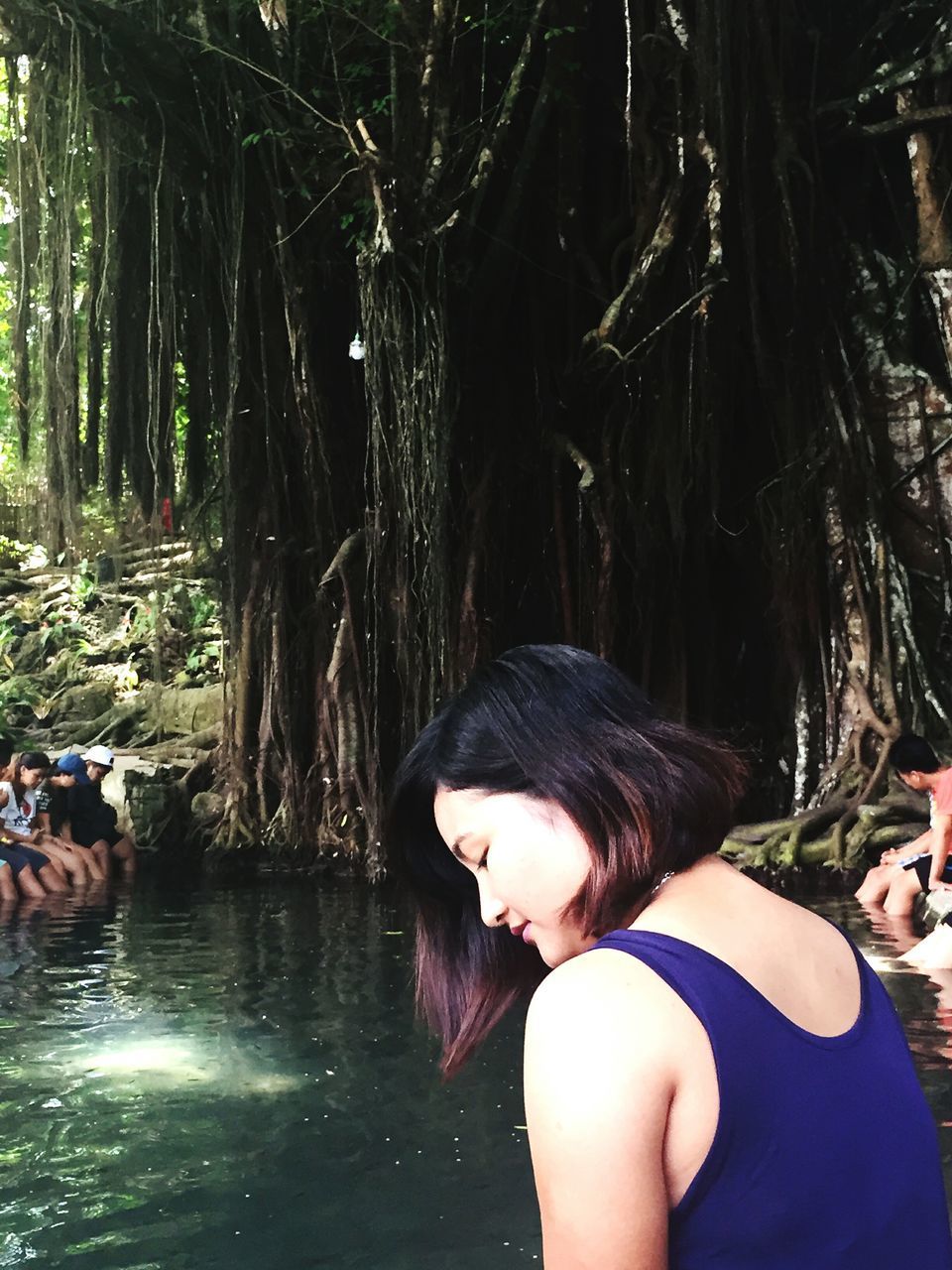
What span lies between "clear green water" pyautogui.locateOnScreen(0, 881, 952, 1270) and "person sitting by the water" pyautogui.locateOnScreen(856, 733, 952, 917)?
0.38 metres

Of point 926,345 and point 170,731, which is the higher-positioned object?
point 926,345

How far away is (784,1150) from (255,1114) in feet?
8.13

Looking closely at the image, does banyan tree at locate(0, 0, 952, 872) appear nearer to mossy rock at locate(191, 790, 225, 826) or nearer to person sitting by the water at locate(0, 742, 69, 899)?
mossy rock at locate(191, 790, 225, 826)

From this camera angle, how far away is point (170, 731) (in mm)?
11609

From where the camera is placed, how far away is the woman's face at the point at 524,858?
1.01m

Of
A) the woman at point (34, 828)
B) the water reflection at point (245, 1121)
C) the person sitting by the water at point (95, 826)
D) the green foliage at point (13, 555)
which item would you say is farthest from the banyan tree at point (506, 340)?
the green foliage at point (13, 555)

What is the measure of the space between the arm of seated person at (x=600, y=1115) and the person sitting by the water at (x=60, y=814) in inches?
283

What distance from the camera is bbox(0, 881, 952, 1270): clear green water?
238cm

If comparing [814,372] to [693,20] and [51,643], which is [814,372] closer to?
[693,20]

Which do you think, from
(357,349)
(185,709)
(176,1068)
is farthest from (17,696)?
(176,1068)

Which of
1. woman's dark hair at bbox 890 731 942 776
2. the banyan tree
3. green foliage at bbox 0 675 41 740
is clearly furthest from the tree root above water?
green foliage at bbox 0 675 41 740

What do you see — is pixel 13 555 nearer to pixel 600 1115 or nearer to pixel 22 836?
pixel 22 836

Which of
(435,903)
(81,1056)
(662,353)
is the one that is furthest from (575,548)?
(435,903)

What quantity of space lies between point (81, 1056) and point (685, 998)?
124 inches
